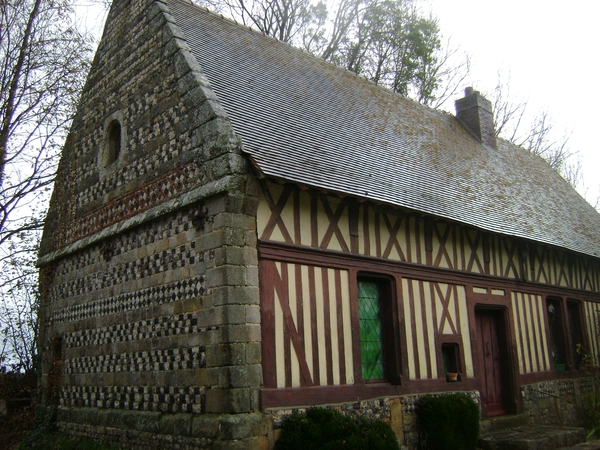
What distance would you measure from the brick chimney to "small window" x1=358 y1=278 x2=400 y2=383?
306 inches

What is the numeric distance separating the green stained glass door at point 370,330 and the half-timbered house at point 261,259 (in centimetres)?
3

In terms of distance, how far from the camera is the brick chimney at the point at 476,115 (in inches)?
595

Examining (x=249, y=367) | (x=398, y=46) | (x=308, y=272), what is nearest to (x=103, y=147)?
(x=308, y=272)

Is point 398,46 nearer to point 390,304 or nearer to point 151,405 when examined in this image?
point 390,304

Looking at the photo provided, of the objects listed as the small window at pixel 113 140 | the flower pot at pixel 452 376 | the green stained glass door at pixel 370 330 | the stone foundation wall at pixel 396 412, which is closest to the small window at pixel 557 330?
the flower pot at pixel 452 376

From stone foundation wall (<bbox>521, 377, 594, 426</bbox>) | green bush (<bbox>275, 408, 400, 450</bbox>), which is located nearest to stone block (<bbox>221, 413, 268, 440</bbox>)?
green bush (<bbox>275, 408, 400, 450</bbox>)

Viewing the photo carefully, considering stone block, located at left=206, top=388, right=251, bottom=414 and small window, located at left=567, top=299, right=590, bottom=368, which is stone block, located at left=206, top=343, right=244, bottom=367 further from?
small window, located at left=567, top=299, right=590, bottom=368

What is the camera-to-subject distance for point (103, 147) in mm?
9289

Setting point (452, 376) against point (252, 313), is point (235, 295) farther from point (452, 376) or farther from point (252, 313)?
point (452, 376)

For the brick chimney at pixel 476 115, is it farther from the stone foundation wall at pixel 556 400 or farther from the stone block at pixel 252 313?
the stone block at pixel 252 313

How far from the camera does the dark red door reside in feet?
33.8

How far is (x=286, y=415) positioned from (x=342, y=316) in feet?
5.27

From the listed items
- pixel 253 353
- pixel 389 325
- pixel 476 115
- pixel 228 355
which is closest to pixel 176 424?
pixel 228 355

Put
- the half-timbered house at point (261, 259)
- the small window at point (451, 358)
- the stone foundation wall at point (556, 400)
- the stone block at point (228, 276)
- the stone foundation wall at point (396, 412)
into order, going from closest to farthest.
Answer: the stone block at point (228, 276), the half-timbered house at point (261, 259), the stone foundation wall at point (396, 412), the small window at point (451, 358), the stone foundation wall at point (556, 400)
